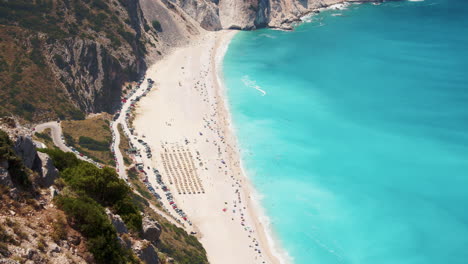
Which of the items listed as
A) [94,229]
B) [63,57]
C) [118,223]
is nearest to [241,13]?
[63,57]

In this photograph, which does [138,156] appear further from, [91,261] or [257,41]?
[257,41]

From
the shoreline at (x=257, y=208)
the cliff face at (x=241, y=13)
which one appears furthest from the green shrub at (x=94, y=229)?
the cliff face at (x=241, y=13)

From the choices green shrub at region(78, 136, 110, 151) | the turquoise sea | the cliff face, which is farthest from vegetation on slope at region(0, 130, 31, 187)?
the cliff face

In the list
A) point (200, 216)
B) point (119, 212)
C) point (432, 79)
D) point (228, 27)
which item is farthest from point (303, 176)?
point (228, 27)

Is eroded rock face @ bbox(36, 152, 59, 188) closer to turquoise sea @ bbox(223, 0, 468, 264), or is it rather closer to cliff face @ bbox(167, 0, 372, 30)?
turquoise sea @ bbox(223, 0, 468, 264)

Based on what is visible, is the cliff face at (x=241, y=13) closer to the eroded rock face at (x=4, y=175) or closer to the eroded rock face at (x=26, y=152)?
the eroded rock face at (x=26, y=152)
